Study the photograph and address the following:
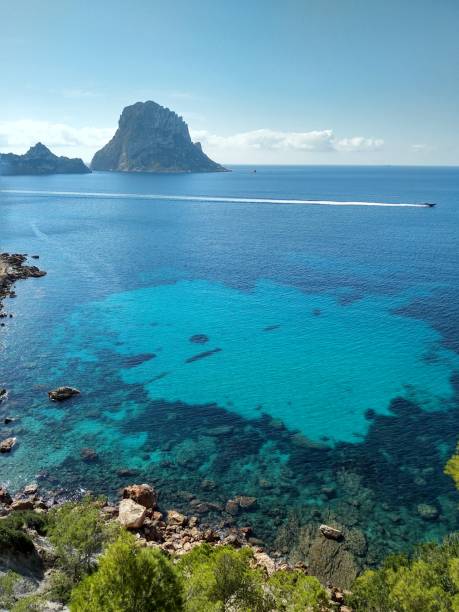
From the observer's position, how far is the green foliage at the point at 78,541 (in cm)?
3144

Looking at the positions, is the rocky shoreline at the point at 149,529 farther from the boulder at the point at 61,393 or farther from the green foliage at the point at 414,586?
the boulder at the point at 61,393

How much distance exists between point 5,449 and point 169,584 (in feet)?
112

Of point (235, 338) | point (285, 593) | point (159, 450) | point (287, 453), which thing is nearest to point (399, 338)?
point (235, 338)

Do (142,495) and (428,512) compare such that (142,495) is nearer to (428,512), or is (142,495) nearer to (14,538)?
(14,538)

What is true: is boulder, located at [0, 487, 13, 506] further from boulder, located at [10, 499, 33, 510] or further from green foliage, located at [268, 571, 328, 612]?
green foliage, located at [268, 571, 328, 612]

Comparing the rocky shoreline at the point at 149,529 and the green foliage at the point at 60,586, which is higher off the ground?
the green foliage at the point at 60,586

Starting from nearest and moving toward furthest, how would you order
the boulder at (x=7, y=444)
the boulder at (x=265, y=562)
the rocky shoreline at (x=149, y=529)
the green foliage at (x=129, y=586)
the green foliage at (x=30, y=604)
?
the green foliage at (x=129, y=586) < the green foliage at (x=30, y=604) < the rocky shoreline at (x=149, y=529) < the boulder at (x=265, y=562) < the boulder at (x=7, y=444)

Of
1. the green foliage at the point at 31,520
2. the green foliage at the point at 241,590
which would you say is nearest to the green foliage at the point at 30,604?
the green foliage at the point at 31,520

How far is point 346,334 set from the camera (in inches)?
3167

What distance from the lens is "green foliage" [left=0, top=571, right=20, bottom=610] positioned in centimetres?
2710

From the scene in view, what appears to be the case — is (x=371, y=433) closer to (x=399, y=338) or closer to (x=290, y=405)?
(x=290, y=405)

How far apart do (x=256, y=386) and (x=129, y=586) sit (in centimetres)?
→ 4211

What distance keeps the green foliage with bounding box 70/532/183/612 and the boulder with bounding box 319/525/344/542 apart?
A: 19283 mm

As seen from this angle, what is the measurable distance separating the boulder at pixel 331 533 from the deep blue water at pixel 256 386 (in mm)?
1690
